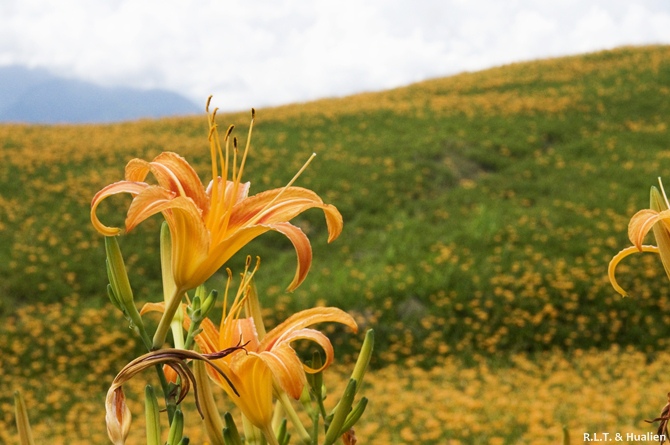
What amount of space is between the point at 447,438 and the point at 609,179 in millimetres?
6328

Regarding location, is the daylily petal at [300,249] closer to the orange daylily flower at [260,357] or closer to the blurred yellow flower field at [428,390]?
the orange daylily flower at [260,357]

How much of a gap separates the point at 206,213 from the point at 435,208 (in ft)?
26.4

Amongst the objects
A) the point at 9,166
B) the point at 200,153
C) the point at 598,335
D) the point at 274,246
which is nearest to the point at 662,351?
the point at 598,335

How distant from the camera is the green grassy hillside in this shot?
6.34 meters

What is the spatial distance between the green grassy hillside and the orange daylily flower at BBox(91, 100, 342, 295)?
205 inches

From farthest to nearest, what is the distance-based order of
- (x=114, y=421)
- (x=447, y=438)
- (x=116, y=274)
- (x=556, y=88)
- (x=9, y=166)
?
(x=556, y=88) → (x=9, y=166) → (x=447, y=438) → (x=116, y=274) → (x=114, y=421)

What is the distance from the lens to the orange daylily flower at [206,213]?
0.67 meters

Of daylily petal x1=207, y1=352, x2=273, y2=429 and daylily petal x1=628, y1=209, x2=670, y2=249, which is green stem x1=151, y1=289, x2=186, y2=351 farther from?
daylily petal x1=628, y1=209, x2=670, y2=249

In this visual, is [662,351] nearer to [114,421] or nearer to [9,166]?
[114,421]

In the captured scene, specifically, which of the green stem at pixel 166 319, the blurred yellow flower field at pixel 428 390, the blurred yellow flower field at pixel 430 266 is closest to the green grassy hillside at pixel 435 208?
the blurred yellow flower field at pixel 430 266

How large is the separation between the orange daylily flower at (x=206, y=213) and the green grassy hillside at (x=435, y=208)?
521 centimetres

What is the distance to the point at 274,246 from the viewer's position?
8.55 metres

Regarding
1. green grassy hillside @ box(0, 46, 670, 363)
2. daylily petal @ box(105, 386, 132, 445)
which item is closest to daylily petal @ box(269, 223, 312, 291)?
daylily petal @ box(105, 386, 132, 445)

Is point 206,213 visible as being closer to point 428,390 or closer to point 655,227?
point 655,227
